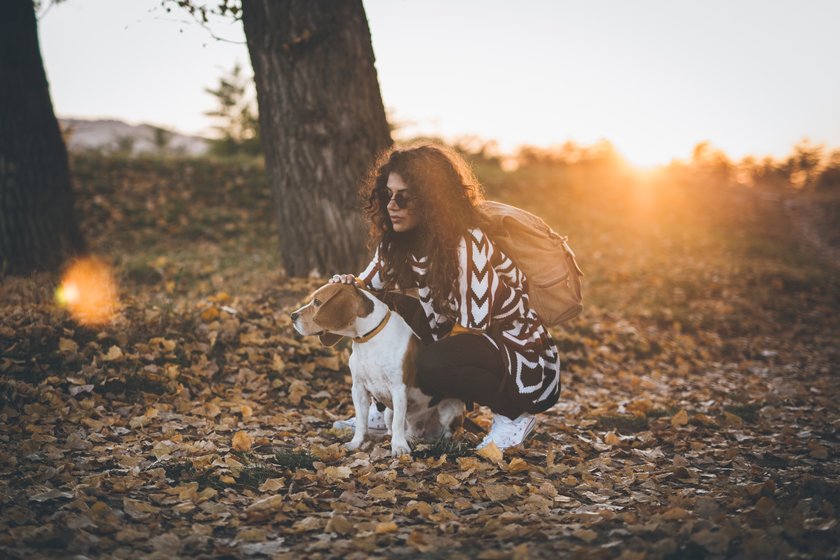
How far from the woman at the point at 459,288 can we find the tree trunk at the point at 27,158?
4.41 meters

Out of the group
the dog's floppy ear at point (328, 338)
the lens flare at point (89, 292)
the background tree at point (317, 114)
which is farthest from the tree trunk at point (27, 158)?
the dog's floppy ear at point (328, 338)

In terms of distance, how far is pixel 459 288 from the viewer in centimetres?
379

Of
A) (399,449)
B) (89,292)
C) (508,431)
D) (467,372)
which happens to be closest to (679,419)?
(508,431)

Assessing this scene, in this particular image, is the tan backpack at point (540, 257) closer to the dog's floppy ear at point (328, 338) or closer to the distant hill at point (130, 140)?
Result: the dog's floppy ear at point (328, 338)

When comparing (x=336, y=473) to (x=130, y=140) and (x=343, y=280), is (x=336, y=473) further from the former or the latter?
(x=130, y=140)

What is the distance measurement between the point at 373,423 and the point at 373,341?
855 mm

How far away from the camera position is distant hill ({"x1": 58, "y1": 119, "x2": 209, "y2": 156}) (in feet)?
43.2

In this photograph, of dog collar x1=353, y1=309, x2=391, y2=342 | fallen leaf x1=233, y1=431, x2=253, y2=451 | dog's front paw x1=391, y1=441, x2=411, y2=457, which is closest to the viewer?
dog collar x1=353, y1=309, x2=391, y2=342

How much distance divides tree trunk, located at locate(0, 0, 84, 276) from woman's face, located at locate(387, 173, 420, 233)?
4560 mm

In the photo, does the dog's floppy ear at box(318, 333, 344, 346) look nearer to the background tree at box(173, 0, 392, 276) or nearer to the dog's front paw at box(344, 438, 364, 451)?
the dog's front paw at box(344, 438, 364, 451)

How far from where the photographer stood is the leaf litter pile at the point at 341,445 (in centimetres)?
275

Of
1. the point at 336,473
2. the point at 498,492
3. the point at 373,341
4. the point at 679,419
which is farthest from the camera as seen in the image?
the point at 679,419

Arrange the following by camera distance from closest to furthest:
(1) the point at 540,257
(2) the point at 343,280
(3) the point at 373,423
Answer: (2) the point at 343,280, (1) the point at 540,257, (3) the point at 373,423

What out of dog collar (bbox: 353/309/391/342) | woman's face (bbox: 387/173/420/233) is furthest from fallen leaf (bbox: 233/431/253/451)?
woman's face (bbox: 387/173/420/233)
